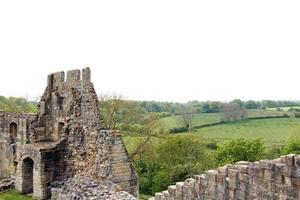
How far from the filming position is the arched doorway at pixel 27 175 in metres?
21.4

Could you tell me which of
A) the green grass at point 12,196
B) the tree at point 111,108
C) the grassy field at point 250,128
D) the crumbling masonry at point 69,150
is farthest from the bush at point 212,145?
the green grass at point 12,196

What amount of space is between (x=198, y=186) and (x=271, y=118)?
2372 inches

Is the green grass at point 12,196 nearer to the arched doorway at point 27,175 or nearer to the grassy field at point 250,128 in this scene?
the arched doorway at point 27,175

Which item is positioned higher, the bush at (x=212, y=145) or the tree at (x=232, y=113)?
the tree at (x=232, y=113)

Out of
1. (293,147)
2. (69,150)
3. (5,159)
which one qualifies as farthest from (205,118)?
(69,150)

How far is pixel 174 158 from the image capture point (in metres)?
40.5

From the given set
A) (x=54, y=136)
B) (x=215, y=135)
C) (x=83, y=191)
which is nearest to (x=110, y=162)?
(x=83, y=191)

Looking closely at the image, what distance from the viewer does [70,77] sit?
2148 centimetres

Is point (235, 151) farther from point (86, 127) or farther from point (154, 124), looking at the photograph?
point (86, 127)

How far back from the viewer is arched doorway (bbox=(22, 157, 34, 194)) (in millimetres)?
21422

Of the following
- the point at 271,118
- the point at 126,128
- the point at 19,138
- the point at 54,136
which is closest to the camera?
the point at 54,136

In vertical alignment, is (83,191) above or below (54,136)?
below

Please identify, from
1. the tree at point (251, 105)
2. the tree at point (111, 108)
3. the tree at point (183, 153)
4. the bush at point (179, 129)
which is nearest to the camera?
the tree at point (111, 108)

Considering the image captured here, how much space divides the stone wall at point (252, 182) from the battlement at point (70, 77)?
12682mm
